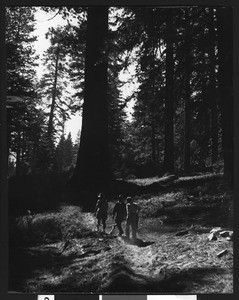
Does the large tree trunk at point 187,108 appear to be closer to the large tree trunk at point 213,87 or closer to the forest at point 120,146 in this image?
the forest at point 120,146

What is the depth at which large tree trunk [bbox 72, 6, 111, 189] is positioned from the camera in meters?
3.77

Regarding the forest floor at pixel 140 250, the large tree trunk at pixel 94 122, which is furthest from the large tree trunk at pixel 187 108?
the large tree trunk at pixel 94 122

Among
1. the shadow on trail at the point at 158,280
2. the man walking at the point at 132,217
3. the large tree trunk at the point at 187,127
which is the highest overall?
the large tree trunk at the point at 187,127

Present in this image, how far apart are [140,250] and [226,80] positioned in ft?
6.02

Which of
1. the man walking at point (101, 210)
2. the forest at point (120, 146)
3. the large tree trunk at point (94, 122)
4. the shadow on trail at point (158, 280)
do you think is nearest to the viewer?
the shadow on trail at point (158, 280)

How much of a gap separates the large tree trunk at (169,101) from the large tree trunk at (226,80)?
1.54 ft

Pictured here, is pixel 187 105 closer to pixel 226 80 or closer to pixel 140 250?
pixel 226 80

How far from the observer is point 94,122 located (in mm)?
3811

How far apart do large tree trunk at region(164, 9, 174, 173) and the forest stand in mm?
10

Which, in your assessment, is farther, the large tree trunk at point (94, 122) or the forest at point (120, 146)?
the large tree trunk at point (94, 122)

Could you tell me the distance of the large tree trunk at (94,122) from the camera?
3771mm

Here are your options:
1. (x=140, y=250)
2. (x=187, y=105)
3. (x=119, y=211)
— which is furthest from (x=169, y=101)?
(x=140, y=250)

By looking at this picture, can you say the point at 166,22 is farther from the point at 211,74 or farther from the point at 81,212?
the point at 81,212

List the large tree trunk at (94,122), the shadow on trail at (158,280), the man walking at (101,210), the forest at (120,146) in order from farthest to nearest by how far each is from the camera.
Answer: the large tree trunk at (94,122), the man walking at (101,210), the forest at (120,146), the shadow on trail at (158,280)
